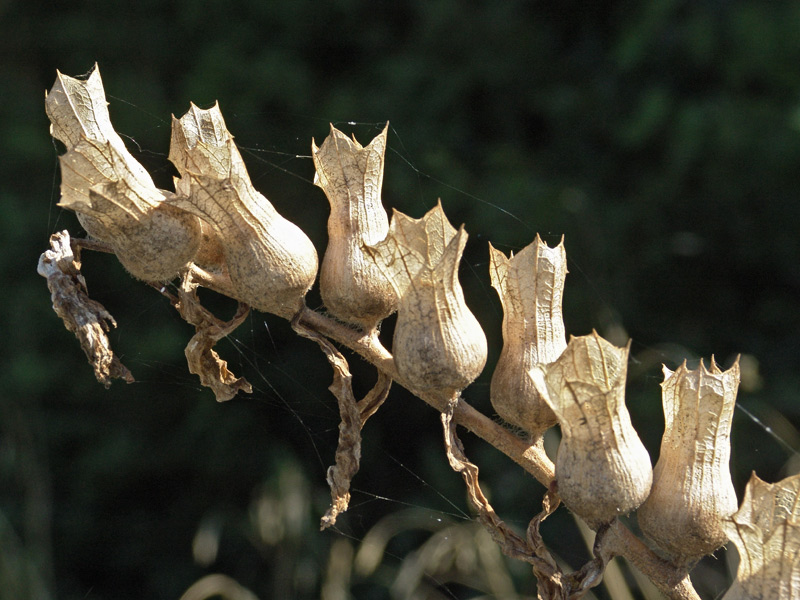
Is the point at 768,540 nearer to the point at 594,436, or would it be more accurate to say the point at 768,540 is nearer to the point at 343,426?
the point at 594,436

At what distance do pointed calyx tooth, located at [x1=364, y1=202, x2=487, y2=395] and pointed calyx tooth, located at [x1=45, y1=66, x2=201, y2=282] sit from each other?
0.15 m

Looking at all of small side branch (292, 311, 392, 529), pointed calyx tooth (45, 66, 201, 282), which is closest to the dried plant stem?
small side branch (292, 311, 392, 529)

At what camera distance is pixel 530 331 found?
0.64 m

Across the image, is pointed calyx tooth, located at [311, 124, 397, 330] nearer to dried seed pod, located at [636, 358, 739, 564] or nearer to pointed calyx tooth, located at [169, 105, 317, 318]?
pointed calyx tooth, located at [169, 105, 317, 318]

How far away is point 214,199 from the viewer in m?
0.58

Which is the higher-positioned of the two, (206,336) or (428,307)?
(428,307)

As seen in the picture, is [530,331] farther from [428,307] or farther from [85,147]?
[85,147]

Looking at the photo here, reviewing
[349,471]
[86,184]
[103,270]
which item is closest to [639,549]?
[349,471]

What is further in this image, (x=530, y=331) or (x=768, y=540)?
(x=530, y=331)

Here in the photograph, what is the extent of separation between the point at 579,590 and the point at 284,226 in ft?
1.16

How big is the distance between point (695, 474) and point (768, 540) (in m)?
0.07

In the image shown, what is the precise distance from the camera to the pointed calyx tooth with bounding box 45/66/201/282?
0.57m

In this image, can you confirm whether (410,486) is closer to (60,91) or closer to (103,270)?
(103,270)

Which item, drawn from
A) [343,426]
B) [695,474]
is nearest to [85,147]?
[343,426]
